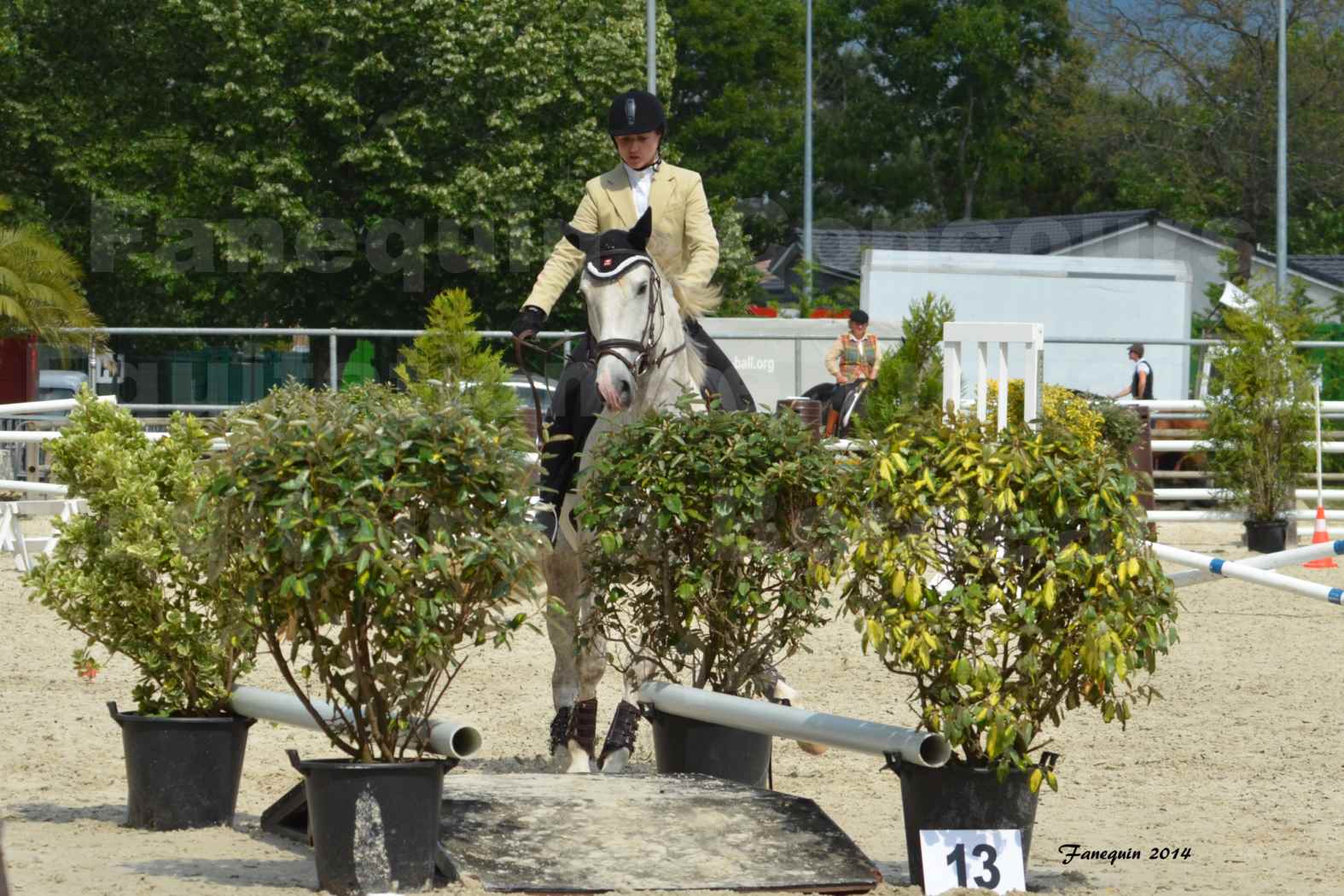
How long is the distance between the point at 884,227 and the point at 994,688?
57.8 m

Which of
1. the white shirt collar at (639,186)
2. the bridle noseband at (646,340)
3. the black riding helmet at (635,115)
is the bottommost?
the bridle noseband at (646,340)

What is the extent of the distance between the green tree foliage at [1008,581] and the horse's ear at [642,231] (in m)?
1.86

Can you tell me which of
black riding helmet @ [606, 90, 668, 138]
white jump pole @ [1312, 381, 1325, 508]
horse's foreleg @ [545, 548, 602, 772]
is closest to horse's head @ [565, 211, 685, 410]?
black riding helmet @ [606, 90, 668, 138]

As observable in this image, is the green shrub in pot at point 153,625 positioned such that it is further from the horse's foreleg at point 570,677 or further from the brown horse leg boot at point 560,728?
the brown horse leg boot at point 560,728

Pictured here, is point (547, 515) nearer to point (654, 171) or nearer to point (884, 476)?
point (654, 171)

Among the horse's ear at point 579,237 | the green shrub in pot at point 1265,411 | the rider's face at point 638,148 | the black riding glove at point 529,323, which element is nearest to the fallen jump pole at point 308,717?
the black riding glove at point 529,323

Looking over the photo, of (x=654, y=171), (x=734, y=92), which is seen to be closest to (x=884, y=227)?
(x=734, y=92)

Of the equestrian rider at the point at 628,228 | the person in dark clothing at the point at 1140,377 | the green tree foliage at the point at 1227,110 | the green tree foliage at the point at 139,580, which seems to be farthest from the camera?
the green tree foliage at the point at 1227,110

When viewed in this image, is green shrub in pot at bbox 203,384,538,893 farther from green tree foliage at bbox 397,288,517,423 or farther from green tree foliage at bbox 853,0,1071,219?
green tree foliage at bbox 853,0,1071,219

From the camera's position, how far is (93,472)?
5668mm

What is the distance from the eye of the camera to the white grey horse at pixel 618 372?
6.34 meters

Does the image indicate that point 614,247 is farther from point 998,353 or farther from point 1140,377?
point 1140,377

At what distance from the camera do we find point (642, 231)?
655cm

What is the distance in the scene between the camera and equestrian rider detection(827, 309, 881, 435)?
61.4 ft
